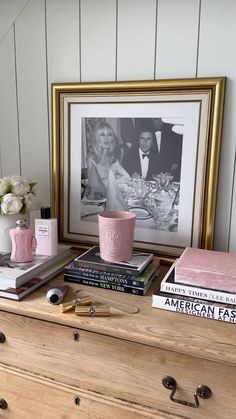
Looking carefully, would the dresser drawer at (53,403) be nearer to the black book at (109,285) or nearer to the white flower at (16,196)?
the black book at (109,285)

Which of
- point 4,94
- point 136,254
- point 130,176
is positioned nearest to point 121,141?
point 130,176

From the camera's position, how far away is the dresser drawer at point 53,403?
83 centimetres

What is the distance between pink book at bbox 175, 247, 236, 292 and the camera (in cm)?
83

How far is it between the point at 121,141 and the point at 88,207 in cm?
25

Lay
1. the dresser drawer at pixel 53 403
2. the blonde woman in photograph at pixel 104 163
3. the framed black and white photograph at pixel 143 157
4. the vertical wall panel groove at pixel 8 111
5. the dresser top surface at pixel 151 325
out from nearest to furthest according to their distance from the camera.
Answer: the dresser top surface at pixel 151 325 < the dresser drawer at pixel 53 403 < the framed black and white photograph at pixel 143 157 < the blonde woman in photograph at pixel 104 163 < the vertical wall panel groove at pixel 8 111

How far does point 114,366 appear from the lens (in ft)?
2.70

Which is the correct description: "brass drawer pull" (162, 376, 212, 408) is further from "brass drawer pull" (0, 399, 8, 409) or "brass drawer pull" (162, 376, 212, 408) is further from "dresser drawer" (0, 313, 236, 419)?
"brass drawer pull" (0, 399, 8, 409)

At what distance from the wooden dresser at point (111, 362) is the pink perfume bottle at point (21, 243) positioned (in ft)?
0.44

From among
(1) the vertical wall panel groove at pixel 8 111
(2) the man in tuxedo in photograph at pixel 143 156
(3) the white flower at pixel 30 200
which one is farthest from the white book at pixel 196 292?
(1) the vertical wall panel groove at pixel 8 111

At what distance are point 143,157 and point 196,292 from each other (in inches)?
18.3

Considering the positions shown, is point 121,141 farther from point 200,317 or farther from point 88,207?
Result: point 200,317

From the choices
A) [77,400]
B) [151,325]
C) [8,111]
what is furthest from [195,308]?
[8,111]

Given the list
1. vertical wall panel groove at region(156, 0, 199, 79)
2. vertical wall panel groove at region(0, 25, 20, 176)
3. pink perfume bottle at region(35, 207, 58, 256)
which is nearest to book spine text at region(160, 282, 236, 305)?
pink perfume bottle at region(35, 207, 58, 256)

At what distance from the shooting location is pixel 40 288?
964 mm
